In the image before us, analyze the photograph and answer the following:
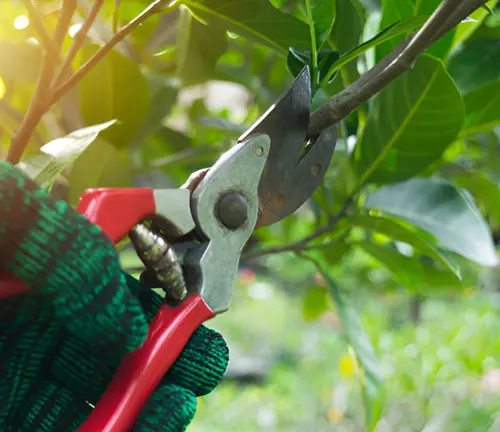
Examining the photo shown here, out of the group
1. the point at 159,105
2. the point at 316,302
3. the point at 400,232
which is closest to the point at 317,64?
the point at 400,232

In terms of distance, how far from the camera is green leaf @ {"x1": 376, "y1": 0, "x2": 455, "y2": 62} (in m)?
0.47

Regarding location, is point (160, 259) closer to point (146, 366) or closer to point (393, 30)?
point (146, 366)

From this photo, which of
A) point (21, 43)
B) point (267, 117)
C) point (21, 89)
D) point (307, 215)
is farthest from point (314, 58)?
point (307, 215)

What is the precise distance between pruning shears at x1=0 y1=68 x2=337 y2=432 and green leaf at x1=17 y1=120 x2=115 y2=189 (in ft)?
0.18

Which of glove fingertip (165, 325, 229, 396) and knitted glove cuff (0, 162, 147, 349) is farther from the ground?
knitted glove cuff (0, 162, 147, 349)

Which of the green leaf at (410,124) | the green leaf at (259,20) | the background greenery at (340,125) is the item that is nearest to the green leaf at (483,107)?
the background greenery at (340,125)

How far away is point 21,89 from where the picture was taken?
0.84 metres

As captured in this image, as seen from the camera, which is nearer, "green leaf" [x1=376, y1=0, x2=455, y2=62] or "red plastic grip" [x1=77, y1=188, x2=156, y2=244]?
"red plastic grip" [x1=77, y1=188, x2=156, y2=244]

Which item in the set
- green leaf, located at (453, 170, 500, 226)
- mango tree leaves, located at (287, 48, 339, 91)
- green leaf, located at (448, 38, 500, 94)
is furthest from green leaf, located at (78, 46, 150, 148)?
green leaf, located at (453, 170, 500, 226)

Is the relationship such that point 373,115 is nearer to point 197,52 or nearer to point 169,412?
point 197,52

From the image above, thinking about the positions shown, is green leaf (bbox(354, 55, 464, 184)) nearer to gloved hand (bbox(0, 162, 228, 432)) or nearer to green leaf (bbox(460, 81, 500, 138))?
green leaf (bbox(460, 81, 500, 138))

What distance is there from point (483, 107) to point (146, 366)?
0.48 meters

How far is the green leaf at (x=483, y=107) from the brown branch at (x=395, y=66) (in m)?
0.27

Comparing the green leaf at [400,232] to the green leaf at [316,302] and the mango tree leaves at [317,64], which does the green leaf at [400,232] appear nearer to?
the mango tree leaves at [317,64]
